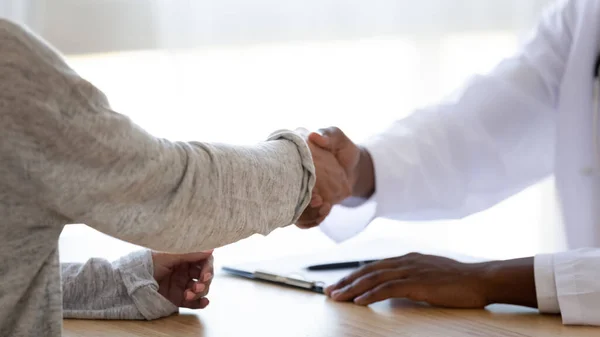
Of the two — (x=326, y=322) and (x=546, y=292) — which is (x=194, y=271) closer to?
(x=326, y=322)

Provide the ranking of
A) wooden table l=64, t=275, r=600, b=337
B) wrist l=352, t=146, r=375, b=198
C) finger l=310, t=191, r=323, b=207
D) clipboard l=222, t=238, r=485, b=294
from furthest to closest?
wrist l=352, t=146, r=375, b=198
finger l=310, t=191, r=323, b=207
clipboard l=222, t=238, r=485, b=294
wooden table l=64, t=275, r=600, b=337

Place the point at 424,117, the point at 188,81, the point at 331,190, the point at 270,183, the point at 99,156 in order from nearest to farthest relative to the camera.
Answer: the point at 99,156, the point at 270,183, the point at 331,190, the point at 424,117, the point at 188,81

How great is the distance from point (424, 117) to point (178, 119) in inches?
29.6

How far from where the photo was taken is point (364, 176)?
1.38 metres

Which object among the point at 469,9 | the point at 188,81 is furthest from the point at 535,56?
the point at 188,81

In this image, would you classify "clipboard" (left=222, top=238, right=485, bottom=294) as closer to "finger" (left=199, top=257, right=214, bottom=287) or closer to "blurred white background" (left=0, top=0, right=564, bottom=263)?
"finger" (left=199, top=257, right=214, bottom=287)

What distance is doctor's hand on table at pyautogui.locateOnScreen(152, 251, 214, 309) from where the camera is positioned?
3.14 ft

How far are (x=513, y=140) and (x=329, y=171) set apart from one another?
46cm

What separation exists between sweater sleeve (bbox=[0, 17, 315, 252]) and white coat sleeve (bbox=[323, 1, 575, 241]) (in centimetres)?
63

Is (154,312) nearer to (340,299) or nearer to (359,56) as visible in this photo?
(340,299)

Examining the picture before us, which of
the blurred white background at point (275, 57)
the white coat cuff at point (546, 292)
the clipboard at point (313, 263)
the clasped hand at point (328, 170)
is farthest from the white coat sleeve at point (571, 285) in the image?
the blurred white background at point (275, 57)

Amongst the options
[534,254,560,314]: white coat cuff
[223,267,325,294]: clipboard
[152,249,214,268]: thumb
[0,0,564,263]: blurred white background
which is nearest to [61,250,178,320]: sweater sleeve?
[152,249,214,268]: thumb

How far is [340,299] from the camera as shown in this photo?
1.00 m

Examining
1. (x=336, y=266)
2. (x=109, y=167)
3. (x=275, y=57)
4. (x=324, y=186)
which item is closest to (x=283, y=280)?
(x=336, y=266)
